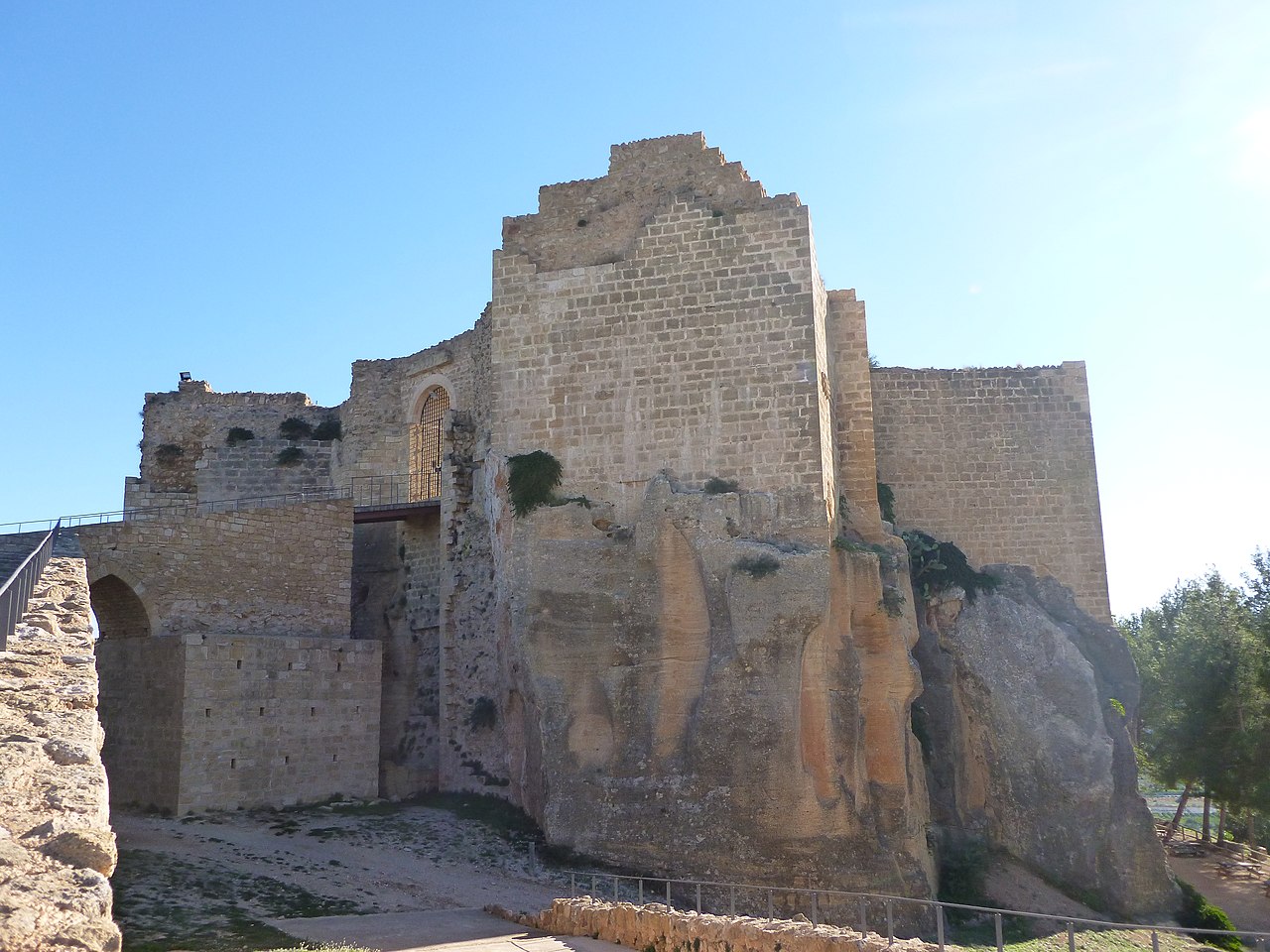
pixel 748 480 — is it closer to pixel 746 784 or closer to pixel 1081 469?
pixel 746 784

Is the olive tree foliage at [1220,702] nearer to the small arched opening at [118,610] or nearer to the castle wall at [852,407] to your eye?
the castle wall at [852,407]

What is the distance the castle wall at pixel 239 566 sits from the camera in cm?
1806

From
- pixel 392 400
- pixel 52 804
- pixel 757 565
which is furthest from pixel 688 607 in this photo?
pixel 52 804

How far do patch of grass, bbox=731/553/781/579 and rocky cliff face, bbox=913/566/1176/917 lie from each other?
444 centimetres

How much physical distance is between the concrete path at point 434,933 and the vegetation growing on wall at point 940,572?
30.7 ft

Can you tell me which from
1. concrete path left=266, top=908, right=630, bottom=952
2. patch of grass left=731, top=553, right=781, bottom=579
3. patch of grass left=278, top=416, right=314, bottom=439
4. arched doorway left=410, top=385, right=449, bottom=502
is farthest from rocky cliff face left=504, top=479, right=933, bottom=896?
patch of grass left=278, top=416, right=314, bottom=439

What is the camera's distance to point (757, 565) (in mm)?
15531

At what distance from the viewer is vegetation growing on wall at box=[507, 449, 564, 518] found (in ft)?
54.8

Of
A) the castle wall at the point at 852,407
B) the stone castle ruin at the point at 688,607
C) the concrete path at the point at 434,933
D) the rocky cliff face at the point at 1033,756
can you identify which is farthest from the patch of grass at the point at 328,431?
the concrete path at the point at 434,933

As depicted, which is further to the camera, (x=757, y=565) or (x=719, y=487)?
(x=719, y=487)

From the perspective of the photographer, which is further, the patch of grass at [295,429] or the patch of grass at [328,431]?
the patch of grass at [295,429]

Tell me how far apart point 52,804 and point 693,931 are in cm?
562

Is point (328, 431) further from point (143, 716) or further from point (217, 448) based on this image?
point (143, 716)

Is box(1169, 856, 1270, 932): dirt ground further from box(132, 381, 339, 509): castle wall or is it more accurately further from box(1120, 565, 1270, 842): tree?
box(132, 381, 339, 509): castle wall
